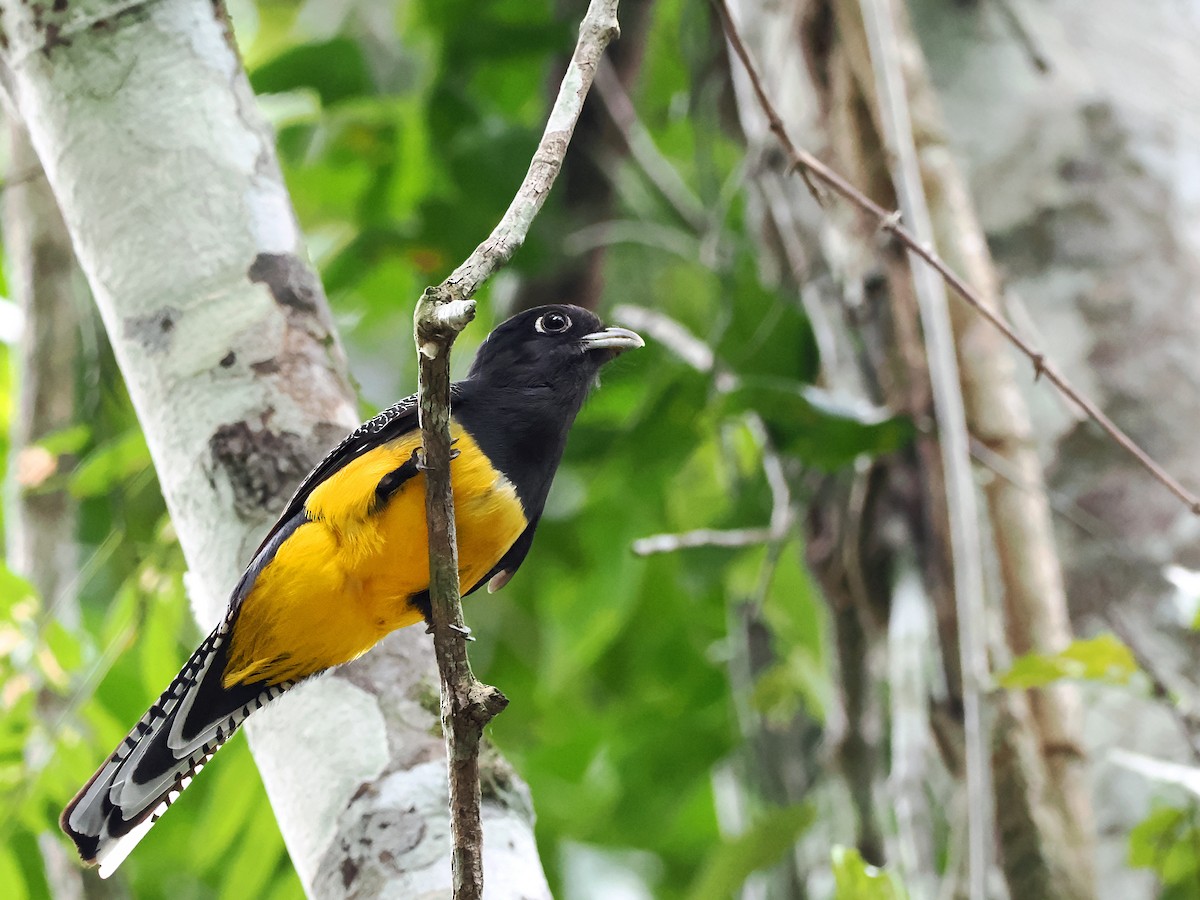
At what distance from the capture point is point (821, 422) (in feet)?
10.9

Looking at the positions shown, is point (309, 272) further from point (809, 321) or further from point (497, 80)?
point (497, 80)

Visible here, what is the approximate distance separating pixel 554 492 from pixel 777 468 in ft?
2.95

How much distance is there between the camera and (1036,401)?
3.54 metres

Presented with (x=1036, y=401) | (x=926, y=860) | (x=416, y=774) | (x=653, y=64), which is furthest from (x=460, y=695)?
(x=653, y=64)

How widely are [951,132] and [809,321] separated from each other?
693 millimetres

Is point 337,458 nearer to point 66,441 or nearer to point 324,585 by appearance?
point 324,585

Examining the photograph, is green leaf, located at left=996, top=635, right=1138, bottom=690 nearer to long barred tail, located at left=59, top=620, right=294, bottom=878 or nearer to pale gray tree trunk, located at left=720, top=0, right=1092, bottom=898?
pale gray tree trunk, located at left=720, top=0, right=1092, bottom=898

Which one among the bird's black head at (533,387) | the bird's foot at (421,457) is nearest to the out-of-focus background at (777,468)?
the bird's black head at (533,387)

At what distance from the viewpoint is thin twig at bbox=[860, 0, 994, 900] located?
2.67 m

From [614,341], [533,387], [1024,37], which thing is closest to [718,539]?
[614,341]

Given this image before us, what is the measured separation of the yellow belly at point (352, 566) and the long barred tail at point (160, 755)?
0.04 meters

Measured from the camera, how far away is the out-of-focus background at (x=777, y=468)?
10.2 feet

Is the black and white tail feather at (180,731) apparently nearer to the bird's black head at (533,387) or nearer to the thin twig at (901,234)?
the bird's black head at (533,387)

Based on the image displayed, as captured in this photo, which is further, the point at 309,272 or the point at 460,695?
the point at 309,272
